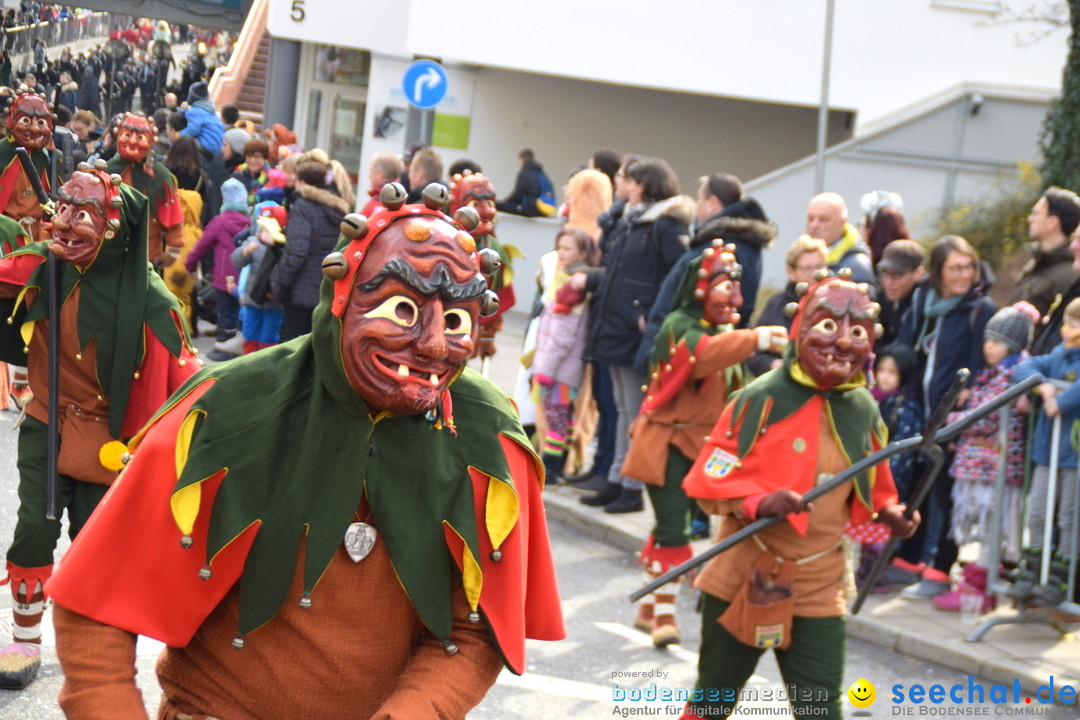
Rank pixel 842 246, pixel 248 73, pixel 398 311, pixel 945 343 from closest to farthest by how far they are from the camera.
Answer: pixel 398 311, pixel 945 343, pixel 842 246, pixel 248 73

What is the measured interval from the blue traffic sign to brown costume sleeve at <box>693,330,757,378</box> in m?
7.69

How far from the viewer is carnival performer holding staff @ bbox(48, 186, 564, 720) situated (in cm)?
258

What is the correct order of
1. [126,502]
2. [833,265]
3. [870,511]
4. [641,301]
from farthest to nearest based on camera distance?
[641,301], [833,265], [870,511], [126,502]

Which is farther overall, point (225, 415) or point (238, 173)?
point (238, 173)

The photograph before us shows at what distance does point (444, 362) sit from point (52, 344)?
288 centimetres

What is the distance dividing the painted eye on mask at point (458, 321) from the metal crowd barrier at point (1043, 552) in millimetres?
4618

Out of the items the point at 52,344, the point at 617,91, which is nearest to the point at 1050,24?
the point at 617,91

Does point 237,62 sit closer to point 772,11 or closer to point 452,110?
point 452,110

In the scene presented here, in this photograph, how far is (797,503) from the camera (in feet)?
14.9

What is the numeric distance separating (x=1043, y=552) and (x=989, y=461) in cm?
57

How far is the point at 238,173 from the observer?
14070mm

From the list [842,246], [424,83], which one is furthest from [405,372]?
[424,83]

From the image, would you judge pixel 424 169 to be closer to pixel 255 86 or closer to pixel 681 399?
pixel 681 399

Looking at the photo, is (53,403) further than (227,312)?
No
